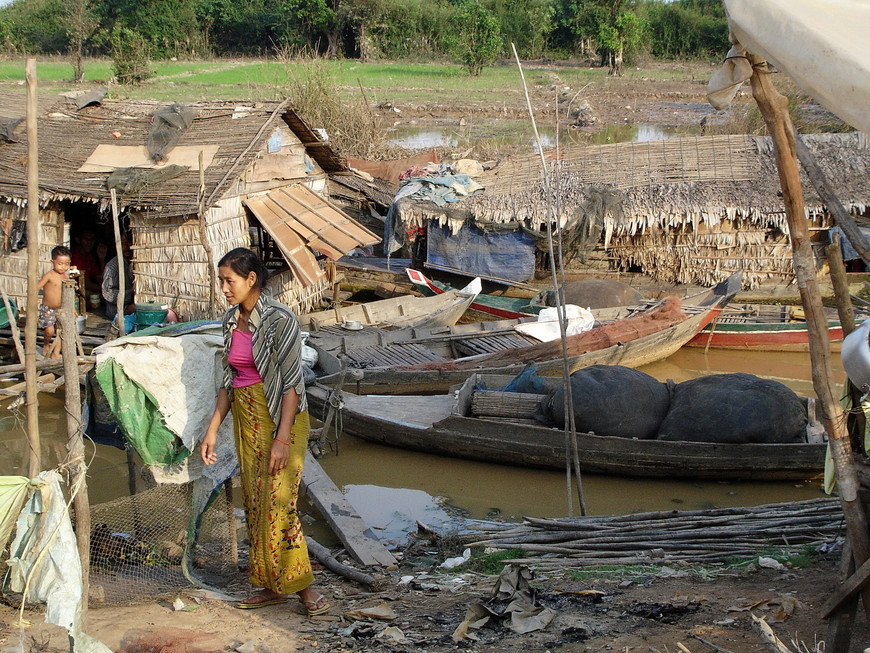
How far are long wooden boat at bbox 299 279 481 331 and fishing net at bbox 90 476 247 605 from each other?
6.38 metres

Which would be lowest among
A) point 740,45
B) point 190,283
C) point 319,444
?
point 319,444

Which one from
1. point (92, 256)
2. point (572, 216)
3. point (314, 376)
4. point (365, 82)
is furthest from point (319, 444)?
point (365, 82)

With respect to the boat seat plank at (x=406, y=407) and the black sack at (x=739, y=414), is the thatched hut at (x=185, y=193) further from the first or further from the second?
the black sack at (x=739, y=414)

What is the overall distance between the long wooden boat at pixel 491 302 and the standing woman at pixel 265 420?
26.2ft

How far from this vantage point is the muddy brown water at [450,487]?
7.23 meters

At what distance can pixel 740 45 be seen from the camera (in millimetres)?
2998

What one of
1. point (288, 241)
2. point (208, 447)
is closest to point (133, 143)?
point (288, 241)

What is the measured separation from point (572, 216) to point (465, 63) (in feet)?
86.6

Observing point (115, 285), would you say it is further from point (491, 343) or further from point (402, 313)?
point (491, 343)

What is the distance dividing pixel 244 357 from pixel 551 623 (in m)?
1.87

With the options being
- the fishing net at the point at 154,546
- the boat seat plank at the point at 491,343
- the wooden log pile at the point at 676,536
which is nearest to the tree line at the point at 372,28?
the boat seat plank at the point at 491,343

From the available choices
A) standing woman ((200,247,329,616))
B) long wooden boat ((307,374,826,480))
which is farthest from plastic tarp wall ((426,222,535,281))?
standing woman ((200,247,329,616))

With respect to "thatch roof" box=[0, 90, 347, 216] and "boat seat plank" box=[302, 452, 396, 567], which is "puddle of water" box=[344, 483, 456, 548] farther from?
"thatch roof" box=[0, 90, 347, 216]

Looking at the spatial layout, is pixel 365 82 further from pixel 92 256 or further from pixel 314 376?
pixel 314 376
